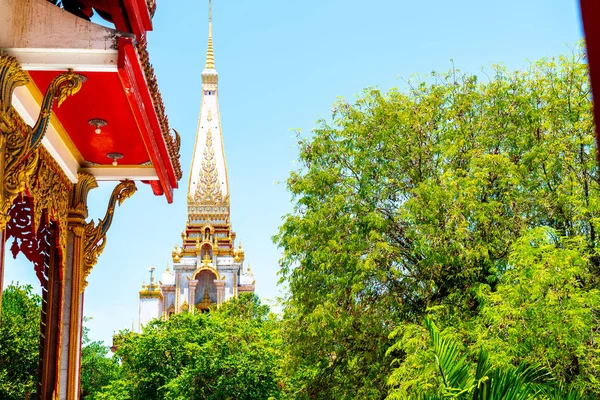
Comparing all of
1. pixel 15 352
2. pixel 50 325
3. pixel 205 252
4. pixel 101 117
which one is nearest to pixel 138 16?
pixel 101 117

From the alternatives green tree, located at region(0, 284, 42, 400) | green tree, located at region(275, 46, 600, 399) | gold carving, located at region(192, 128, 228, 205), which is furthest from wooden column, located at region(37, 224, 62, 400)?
gold carving, located at region(192, 128, 228, 205)

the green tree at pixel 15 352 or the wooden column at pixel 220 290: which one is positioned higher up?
the wooden column at pixel 220 290

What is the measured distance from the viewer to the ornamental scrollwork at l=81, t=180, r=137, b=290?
936 centimetres

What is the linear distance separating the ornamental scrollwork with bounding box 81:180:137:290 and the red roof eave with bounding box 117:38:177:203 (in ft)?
2.52

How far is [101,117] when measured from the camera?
7418 millimetres

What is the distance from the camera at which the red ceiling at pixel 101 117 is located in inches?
252

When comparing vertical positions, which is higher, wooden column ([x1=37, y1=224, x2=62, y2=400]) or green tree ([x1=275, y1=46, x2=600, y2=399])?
green tree ([x1=275, y1=46, x2=600, y2=399])

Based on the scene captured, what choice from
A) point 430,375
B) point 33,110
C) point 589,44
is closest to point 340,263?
point 430,375

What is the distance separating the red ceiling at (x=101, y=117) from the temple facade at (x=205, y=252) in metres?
44.2

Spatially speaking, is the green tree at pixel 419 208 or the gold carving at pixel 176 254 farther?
the gold carving at pixel 176 254

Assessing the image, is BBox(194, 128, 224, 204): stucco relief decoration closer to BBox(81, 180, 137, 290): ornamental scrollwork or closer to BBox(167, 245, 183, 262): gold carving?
BBox(167, 245, 183, 262): gold carving

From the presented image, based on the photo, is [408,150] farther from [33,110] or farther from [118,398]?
[118,398]

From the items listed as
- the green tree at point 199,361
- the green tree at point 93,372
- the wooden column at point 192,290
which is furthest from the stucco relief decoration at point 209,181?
the green tree at point 199,361

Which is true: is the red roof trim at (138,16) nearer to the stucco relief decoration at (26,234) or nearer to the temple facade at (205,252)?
the stucco relief decoration at (26,234)
